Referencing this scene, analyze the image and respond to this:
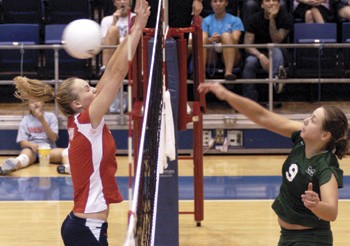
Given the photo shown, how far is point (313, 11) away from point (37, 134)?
182 inches

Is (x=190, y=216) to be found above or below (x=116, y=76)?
below

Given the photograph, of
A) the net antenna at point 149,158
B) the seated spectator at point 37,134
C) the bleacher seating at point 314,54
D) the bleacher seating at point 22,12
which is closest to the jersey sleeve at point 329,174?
the net antenna at point 149,158

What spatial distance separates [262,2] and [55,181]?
172 inches

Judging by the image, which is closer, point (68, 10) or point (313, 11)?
point (313, 11)

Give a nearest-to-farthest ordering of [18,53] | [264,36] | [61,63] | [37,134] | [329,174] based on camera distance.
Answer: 1. [329,174]
2. [37,134]
3. [264,36]
4. [61,63]
5. [18,53]

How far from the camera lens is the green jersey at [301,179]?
473 centimetres

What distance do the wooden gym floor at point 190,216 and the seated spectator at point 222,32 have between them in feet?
5.69

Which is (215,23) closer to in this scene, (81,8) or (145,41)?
(81,8)

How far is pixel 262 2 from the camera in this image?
12.2 m

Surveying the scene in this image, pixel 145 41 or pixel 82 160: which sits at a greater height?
pixel 145 41

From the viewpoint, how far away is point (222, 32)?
11.9m

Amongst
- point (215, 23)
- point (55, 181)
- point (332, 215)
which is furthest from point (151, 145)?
point (215, 23)

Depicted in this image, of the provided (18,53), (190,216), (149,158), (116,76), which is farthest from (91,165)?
(18,53)

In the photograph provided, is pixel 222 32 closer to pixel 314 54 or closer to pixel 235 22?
pixel 235 22
